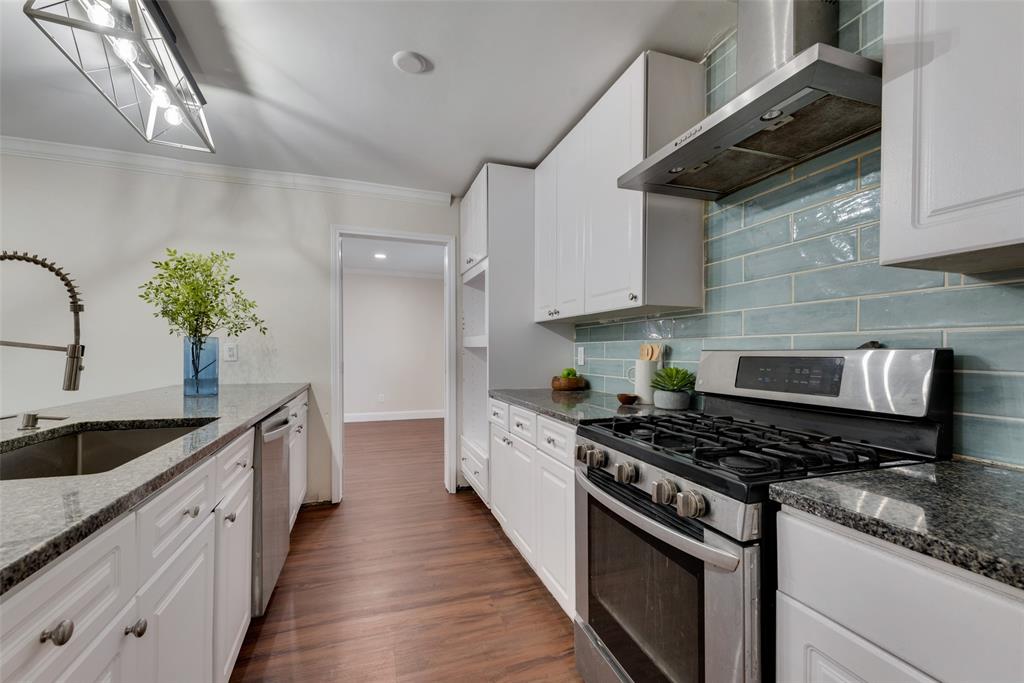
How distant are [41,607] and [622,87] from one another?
221 cm

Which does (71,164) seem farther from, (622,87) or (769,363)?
(769,363)

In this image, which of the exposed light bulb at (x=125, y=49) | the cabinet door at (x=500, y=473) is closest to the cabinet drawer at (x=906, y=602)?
the cabinet door at (x=500, y=473)

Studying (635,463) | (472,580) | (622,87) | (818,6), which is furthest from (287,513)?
(818,6)

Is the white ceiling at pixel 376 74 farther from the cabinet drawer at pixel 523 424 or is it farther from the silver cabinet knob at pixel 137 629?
the silver cabinet knob at pixel 137 629

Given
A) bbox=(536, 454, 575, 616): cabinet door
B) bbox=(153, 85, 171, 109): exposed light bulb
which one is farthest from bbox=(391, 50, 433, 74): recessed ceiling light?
bbox=(536, 454, 575, 616): cabinet door

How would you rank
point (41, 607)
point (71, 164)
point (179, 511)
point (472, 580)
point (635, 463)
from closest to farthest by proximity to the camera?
1. point (41, 607)
2. point (179, 511)
3. point (635, 463)
4. point (472, 580)
5. point (71, 164)

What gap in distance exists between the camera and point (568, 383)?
251 cm

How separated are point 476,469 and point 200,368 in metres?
1.70

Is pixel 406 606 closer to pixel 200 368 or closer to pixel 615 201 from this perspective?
→ pixel 200 368

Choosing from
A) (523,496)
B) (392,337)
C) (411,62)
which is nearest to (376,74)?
(411,62)

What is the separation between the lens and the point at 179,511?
1.00 m

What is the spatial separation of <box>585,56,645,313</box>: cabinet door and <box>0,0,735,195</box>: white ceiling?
166mm

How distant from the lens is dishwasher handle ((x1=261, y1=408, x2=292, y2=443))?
178 centimetres

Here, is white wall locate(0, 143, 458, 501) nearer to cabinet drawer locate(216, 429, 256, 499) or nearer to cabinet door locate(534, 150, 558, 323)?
cabinet door locate(534, 150, 558, 323)
